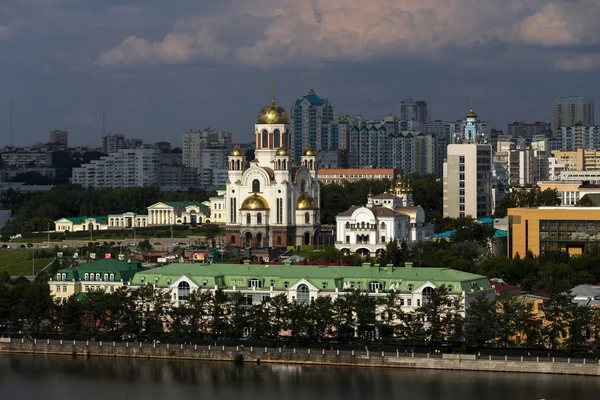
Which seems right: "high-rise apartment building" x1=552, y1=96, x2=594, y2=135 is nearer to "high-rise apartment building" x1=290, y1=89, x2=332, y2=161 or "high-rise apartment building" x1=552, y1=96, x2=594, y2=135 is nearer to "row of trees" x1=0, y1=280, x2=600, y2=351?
"high-rise apartment building" x1=290, y1=89, x2=332, y2=161

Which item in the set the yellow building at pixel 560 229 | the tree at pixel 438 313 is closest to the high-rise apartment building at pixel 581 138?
the yellow building at pixel 560 229

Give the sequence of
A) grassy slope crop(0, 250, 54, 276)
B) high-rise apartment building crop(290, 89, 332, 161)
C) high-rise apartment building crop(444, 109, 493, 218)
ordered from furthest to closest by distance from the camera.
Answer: high-rise apartment building crop(290, 89, 332, 161)
high-rise apartment building crop(444, 109, 493, 218)
grassy slope crop(0, 250, 54, 276)

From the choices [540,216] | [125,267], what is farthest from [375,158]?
[125,267]

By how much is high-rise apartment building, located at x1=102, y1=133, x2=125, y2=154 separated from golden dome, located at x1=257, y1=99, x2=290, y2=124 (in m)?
103

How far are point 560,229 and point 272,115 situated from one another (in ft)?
58.5

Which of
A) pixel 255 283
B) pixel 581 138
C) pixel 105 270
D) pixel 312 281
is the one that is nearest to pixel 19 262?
pixel 105 270

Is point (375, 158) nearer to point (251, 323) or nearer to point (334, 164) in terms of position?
point (334, 164)

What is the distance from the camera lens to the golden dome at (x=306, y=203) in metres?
67.9

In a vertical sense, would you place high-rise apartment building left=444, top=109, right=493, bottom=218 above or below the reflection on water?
above

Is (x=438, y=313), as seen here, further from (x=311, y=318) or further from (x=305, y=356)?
(x=305, y=356)

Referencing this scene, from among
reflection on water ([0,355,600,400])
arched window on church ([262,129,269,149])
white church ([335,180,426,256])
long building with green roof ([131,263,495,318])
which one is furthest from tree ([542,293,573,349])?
arched window on church ([262,129,269,149])

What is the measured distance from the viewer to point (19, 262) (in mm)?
61500

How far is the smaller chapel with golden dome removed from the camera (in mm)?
67562

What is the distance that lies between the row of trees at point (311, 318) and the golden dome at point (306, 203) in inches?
915
